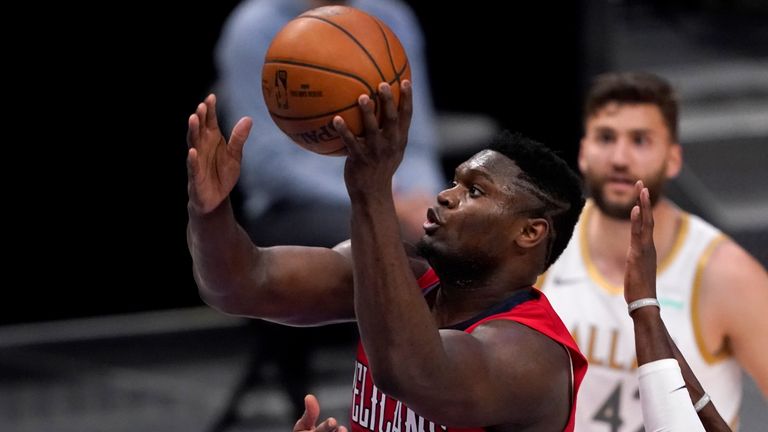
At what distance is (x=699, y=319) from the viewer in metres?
4.33

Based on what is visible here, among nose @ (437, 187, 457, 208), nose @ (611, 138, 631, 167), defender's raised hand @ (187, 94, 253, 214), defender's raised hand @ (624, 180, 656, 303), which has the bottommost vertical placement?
nose @ (611, 138, 631, 167)

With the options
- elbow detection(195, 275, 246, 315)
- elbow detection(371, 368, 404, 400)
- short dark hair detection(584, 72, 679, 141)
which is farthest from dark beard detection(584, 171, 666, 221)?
elbow detection(371, 368, 404, 400)

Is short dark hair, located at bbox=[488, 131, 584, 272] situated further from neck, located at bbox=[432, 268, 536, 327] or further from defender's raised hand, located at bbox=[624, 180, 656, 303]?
defender's raised hand, located at bbox=[624, 180, 656, 303]

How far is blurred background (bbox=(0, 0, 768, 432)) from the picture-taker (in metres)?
7.06

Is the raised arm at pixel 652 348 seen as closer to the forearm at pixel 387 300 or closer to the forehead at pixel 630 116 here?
the forearm at pixel 387 300

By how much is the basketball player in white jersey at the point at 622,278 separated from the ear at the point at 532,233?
1.42 meters

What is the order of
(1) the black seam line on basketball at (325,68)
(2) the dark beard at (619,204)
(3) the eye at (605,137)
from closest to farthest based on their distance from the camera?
(1) the black seam line on basketball at (325,68), (2) the dark beard at (619,204), (3) the eye at (605,137)

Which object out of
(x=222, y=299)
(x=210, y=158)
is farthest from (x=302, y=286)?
(x=210, y=158)

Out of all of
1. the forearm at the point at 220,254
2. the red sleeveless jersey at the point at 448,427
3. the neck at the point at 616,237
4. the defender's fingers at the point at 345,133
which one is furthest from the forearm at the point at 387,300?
the neck at the point at 616,237

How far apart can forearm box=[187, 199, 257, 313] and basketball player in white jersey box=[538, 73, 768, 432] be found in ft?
5.43

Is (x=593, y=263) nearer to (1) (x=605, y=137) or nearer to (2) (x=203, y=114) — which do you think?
(1) (x=605, y=137)

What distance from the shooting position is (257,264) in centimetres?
312

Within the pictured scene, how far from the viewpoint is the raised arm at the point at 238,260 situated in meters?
2.90

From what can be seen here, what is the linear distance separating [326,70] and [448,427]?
30.6 inches
